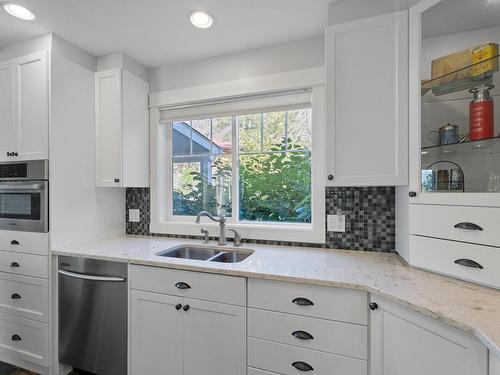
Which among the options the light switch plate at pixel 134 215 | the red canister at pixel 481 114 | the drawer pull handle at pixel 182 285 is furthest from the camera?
the light switch plate at pixel 134 215

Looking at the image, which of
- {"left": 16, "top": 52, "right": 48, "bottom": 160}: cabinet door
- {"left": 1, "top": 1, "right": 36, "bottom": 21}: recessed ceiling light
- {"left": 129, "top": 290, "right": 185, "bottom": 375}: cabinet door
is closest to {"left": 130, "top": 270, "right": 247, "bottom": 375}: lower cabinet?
{"left": 129, "top": 290, "right": 185, "bottom": 375}: cabinet door

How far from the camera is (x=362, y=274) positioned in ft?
4.40

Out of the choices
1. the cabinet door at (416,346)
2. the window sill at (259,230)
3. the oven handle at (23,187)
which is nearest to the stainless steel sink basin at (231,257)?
A: the window sill at (259,230)

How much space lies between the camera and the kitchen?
1.20m

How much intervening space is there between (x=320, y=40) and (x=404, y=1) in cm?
59

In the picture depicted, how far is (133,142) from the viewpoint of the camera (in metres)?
2.22

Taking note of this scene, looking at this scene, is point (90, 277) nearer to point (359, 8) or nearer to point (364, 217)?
point (364, 217)

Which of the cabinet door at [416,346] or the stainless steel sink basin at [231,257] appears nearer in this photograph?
the cabinet door at [416,346]

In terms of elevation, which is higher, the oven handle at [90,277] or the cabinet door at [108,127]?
the cabinet door at [108,127]

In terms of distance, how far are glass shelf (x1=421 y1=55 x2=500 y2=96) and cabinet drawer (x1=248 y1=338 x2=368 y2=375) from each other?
1351 mm

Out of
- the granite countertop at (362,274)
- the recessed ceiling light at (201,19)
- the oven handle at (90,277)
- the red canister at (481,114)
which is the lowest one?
the oven handle at (90,277)

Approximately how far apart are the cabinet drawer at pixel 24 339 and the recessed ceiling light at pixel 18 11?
80.7 inches

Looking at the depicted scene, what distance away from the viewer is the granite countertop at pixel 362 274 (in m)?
0.90

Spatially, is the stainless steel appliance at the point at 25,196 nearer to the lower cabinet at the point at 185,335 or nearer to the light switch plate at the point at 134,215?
the light switch plate at the point at 134,215
